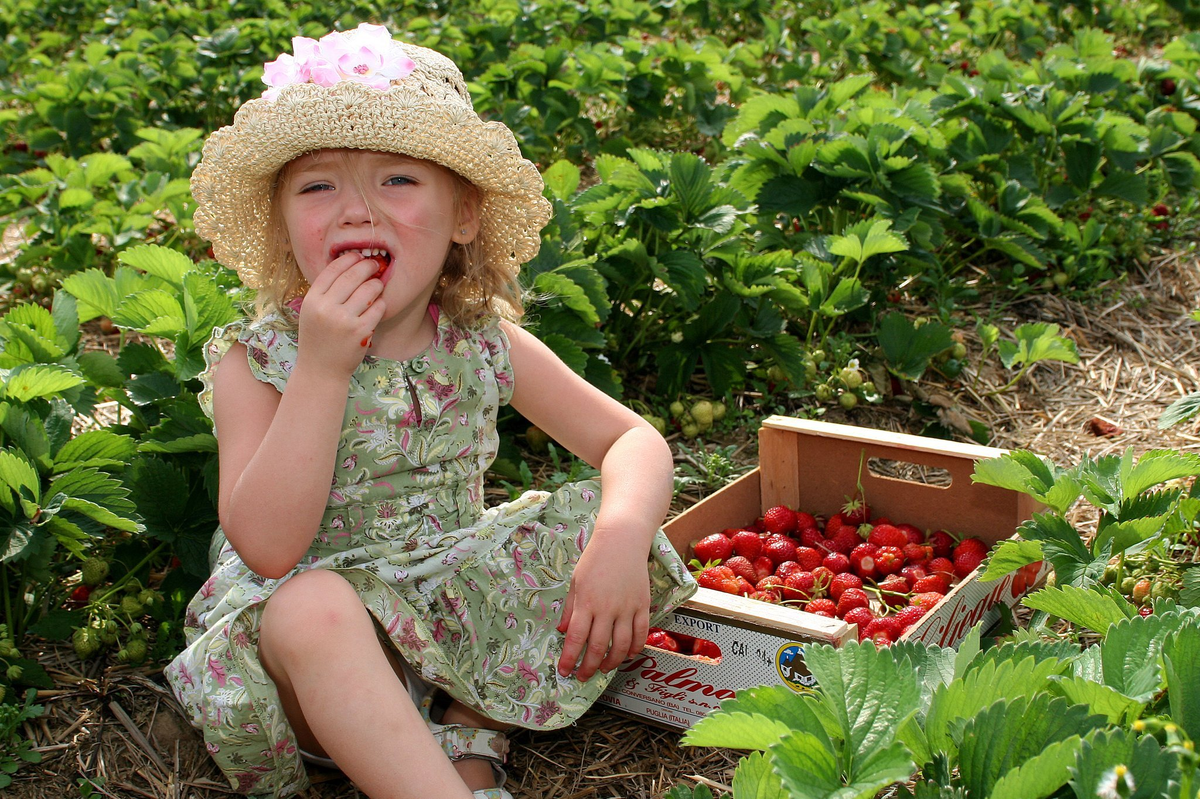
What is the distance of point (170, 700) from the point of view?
2.08m

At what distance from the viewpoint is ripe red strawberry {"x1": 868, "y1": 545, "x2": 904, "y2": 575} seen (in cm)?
247

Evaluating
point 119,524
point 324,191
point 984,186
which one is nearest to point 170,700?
point 119,524

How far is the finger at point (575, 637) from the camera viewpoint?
1829 millimetres

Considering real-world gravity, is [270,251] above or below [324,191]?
below

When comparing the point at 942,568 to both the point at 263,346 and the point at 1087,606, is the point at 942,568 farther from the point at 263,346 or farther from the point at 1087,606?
the point at 263,346

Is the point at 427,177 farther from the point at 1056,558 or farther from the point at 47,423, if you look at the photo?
the point at 1056,558

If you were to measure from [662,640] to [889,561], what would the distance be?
64 centimetres

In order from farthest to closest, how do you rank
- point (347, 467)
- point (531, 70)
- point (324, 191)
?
point (531, 70) < point (347, 467) < point (324, 191)

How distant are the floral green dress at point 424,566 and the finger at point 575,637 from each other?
10 cm

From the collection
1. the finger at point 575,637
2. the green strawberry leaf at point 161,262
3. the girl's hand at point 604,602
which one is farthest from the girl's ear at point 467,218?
the green strawberry leaf at point 161,262

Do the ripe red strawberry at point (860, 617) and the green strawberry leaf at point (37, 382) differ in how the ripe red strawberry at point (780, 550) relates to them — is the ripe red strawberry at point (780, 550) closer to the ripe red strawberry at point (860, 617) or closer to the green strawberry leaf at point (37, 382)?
the ripe red strawberry at point (860, 617)

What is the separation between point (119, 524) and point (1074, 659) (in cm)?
148

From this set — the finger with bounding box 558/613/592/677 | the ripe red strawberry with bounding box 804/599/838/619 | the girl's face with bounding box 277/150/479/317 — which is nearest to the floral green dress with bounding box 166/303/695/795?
the finger with bounding box 558/613/592/677

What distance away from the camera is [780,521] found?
2.63 metres
